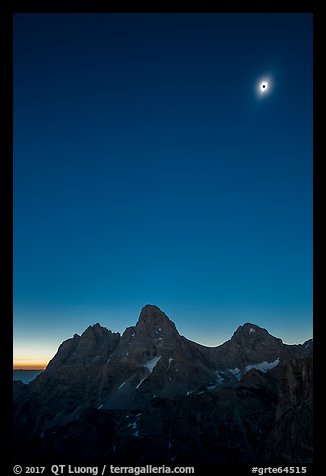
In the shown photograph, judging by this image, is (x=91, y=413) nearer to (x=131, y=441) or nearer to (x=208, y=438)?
(x=131, y=441)

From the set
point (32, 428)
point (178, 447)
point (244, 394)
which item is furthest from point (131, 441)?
point (32, 428)
